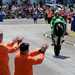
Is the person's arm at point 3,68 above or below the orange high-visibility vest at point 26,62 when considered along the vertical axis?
below

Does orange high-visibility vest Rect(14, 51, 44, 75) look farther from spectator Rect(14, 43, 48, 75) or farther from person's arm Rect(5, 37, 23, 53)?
person's arm Rect(5, 37, 23, 53)

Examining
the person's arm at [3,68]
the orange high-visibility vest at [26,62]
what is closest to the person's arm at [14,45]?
the person's arm at [3,68]

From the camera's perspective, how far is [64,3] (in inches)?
2425

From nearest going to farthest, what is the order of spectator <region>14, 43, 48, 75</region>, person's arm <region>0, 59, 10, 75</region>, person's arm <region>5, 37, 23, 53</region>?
spectator <region>14, 43, 48, 75</region>, person's arm <region>0, 59, 10, 75</region>, person's arm <region>5, 37, 23, 53</region>

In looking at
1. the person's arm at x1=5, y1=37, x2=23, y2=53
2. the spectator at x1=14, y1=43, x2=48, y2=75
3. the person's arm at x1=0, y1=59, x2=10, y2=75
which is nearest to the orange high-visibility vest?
the spectator at x1=14, y1=43, x2=48, y2=75

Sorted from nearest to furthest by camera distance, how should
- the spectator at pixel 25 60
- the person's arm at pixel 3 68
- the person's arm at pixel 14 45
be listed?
the spectator at pixel 25 60 → the person's arm at pixel 3 68 → the person's arm at pixel 14 45

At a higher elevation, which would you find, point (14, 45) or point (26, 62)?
point (26, 62)

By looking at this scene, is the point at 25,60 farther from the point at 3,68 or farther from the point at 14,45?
the point at 14,45

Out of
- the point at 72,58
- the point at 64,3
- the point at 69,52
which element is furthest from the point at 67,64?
the point at 64,3

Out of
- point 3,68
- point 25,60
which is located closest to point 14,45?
point 3,68

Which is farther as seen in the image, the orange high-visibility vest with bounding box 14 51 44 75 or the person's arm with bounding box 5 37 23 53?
the person's arm with bounding box 5 37 23 53

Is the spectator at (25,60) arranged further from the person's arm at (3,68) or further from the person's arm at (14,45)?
the person's arm at (14,45)

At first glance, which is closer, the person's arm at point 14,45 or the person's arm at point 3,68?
the person's arm at point 3,68

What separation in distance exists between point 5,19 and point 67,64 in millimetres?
30718
